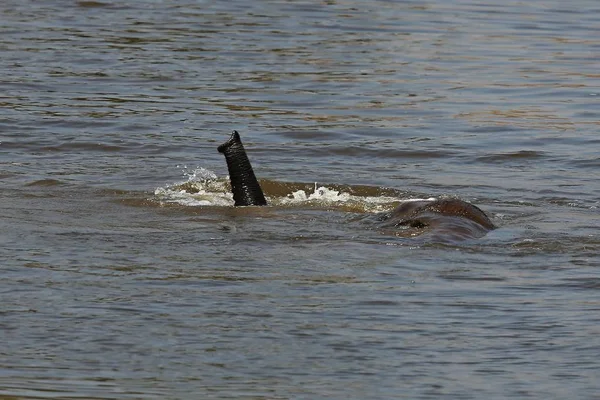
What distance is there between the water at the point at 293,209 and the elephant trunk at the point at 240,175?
12 cm

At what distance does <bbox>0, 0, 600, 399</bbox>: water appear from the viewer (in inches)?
238

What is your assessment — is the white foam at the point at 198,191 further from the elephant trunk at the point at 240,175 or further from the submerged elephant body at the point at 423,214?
the submerged elephant body at the point at 423,214

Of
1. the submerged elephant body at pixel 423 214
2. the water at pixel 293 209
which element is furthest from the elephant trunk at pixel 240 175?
the water at pixel 293 209

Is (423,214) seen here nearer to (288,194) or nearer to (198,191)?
(288,194)

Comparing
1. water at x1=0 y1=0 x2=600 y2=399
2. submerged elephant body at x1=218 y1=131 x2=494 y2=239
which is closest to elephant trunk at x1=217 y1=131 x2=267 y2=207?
submerged elephant body at x1=218 y1=131 x2=494 y2=239

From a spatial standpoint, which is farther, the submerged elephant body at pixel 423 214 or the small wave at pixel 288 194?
the small wave at pixel 288 194

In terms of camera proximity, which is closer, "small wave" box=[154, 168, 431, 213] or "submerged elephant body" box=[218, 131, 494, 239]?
"submerged elephant body" box=[218, 131, 494, 239]

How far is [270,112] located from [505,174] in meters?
3.20

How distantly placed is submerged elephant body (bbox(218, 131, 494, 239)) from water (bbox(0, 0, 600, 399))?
4.9 inches

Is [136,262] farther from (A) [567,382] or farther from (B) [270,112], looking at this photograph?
(B) [270,112]

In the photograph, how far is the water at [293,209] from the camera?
19.9 feet

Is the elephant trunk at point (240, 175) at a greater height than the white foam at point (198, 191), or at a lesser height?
greater

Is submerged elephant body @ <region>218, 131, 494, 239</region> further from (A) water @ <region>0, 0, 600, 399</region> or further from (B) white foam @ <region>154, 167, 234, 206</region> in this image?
(B) white foam @ <region>154, 167, 234, 206</region>

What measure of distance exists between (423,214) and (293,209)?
1.13 m
